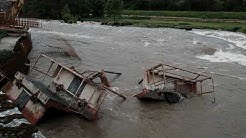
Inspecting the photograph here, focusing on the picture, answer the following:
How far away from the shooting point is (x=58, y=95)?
2361cm

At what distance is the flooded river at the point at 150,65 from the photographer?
22500mm

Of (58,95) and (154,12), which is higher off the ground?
(154,12)

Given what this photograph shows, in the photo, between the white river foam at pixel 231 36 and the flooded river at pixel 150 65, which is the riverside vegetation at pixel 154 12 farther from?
the flooded river at pixel 150 65

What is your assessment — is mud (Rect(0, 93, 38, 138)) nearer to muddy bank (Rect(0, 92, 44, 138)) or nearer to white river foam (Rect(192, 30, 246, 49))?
muddy bank (Rect(0, 92, 44, 138))

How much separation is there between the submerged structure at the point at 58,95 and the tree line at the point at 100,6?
55432 millimetres

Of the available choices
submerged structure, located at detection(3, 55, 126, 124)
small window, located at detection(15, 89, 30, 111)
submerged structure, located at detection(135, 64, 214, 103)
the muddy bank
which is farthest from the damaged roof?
small window, located at detection(15, 89, 30, 111)

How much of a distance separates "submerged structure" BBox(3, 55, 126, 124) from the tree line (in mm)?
55432

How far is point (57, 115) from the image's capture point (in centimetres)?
2362

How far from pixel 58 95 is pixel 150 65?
1527cm

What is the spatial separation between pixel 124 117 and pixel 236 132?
5972mm

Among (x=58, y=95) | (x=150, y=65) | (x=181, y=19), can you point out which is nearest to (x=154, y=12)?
(x=181, y=19)

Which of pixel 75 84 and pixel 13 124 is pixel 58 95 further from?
pixel 13 124

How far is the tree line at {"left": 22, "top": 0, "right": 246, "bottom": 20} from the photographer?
271 ft

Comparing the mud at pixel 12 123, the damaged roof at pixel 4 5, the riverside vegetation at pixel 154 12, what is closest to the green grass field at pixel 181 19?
the riverside vegetation at pixel 154 12
